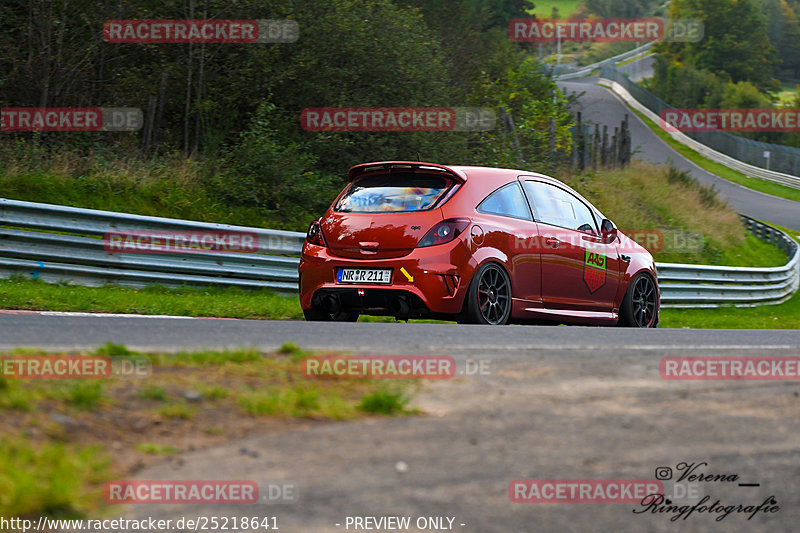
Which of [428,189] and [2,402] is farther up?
A: [428,189]

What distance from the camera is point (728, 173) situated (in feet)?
219

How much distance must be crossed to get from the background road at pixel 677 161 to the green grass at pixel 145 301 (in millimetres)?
23026

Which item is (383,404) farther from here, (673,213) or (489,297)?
(673,213)

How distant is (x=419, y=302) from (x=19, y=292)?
5.24 m

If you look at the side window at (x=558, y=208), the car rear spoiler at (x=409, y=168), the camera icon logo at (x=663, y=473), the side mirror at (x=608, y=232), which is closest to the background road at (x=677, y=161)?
the side mirror at (x=608, y=232)

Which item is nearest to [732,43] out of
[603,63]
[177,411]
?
[603,63]

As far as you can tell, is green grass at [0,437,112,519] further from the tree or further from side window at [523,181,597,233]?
the tree

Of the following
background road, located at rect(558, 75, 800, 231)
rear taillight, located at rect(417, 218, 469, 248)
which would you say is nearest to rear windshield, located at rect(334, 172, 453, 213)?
rear taillight, located at rect(417, 218, 469, 248)

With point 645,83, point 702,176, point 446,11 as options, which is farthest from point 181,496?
point 645,83

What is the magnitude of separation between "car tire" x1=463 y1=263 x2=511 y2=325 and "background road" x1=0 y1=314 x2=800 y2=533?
9.56 feet

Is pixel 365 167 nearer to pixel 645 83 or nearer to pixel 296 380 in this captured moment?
pixel 296 380

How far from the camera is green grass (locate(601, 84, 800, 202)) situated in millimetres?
60728

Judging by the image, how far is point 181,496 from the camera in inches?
140

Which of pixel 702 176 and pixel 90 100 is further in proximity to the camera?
pixel 702 176
